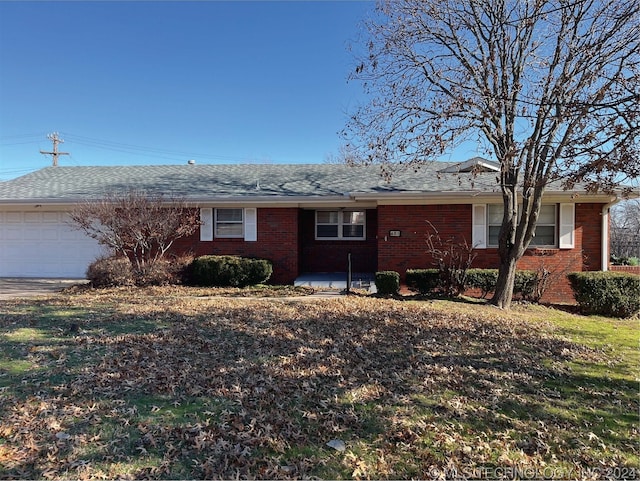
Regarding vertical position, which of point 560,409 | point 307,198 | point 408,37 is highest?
point 408,37

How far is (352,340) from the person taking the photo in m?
5.66

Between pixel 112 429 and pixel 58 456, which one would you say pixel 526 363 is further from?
pixel 58 456

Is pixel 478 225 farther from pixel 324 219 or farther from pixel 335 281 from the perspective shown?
pixel 324 219

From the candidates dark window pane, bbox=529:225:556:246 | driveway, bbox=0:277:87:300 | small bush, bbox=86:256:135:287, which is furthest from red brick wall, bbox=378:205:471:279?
driveway, bbox=0:277:87:300

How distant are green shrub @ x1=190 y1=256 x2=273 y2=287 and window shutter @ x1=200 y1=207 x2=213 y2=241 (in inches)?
47.9

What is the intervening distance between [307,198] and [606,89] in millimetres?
7885

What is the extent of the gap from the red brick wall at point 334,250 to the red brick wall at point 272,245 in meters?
1.39

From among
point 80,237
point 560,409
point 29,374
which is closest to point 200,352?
point 29,374

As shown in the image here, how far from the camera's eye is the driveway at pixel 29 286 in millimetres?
9688

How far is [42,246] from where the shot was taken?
12898 mm

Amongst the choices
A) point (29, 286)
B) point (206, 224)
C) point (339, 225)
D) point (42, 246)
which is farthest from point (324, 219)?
point (42, 246)

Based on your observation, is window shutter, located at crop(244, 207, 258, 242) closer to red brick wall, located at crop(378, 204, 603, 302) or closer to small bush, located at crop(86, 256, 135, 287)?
small bush, located at crop(86, 256, 135, 287)

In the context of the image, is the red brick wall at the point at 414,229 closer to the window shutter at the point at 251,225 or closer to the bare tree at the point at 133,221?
the window shutter at the point at 251,225

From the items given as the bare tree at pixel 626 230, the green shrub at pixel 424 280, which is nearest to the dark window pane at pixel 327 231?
the green shrub at pixel 424 280
